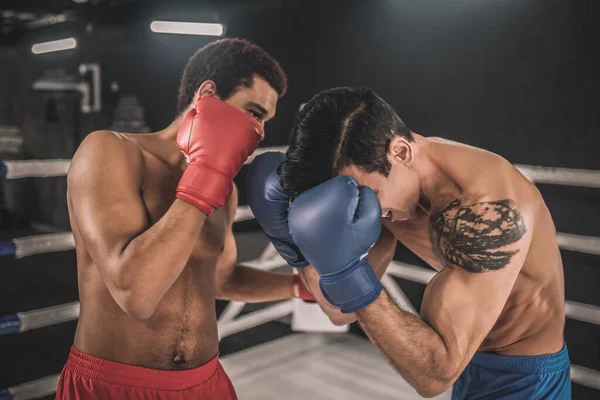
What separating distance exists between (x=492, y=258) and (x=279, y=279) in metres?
0.90

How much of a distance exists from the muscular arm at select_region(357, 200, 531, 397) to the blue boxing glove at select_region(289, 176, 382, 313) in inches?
2.0

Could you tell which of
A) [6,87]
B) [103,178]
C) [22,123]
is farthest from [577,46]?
[6,87]

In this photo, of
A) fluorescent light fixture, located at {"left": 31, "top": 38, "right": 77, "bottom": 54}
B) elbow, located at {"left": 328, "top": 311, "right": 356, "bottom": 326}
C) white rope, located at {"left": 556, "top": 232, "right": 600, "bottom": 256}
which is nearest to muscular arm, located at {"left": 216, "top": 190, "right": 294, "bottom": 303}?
elbow, located at {"left": 328, "top": 311, "right": 356, "bottom": 326}

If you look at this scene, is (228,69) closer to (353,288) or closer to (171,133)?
(171,133)

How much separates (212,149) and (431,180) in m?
0.57

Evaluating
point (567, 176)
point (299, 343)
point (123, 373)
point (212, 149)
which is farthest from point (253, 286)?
point (299, 343)

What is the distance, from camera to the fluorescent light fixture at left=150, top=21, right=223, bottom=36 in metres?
6.24

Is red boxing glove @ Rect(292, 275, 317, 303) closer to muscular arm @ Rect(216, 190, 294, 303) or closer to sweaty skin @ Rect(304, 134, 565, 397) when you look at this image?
muscular arm @ Rect(216, 190, 294, 303)

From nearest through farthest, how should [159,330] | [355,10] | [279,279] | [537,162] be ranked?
[159,330] < [279,279] < [537,162] < [355,10]

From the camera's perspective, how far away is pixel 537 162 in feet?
9.56

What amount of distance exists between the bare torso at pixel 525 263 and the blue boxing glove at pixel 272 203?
427 mm

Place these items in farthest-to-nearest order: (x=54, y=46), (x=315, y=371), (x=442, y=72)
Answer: (x=54, y=46) < (x=442, y=72) < (x=315, y=371)

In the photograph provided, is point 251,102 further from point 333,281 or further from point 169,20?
point 169,20

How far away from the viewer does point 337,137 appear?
1211mm
